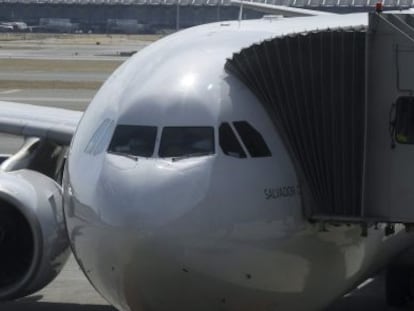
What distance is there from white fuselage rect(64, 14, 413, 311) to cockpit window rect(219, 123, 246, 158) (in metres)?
0.06

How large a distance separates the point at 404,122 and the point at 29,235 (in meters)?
5.42

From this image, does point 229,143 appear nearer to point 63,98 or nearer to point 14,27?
point 63,98

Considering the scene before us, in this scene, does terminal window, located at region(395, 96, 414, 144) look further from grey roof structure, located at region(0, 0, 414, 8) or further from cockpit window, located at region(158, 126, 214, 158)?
grey roof structure, located at region(0, 0, 414, 8)

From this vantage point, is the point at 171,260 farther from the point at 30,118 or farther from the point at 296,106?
the point at 30,118

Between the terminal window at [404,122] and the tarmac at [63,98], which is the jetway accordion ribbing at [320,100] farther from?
the tarmac at [63,98]

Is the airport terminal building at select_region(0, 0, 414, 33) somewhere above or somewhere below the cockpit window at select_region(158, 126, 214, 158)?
below

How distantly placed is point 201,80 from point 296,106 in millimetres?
926

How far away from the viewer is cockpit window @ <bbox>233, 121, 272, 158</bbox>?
11323mm

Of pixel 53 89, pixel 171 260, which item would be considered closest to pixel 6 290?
pixel 171 260

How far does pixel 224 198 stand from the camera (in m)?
10.8

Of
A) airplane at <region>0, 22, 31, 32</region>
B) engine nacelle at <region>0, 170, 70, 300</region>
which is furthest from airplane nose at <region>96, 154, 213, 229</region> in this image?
airplane at <region>0, 22, 31, 32</region>

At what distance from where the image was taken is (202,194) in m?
10.7

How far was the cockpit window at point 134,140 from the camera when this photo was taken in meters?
11.1

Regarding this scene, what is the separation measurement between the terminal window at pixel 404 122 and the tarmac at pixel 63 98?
3852 millimetres
